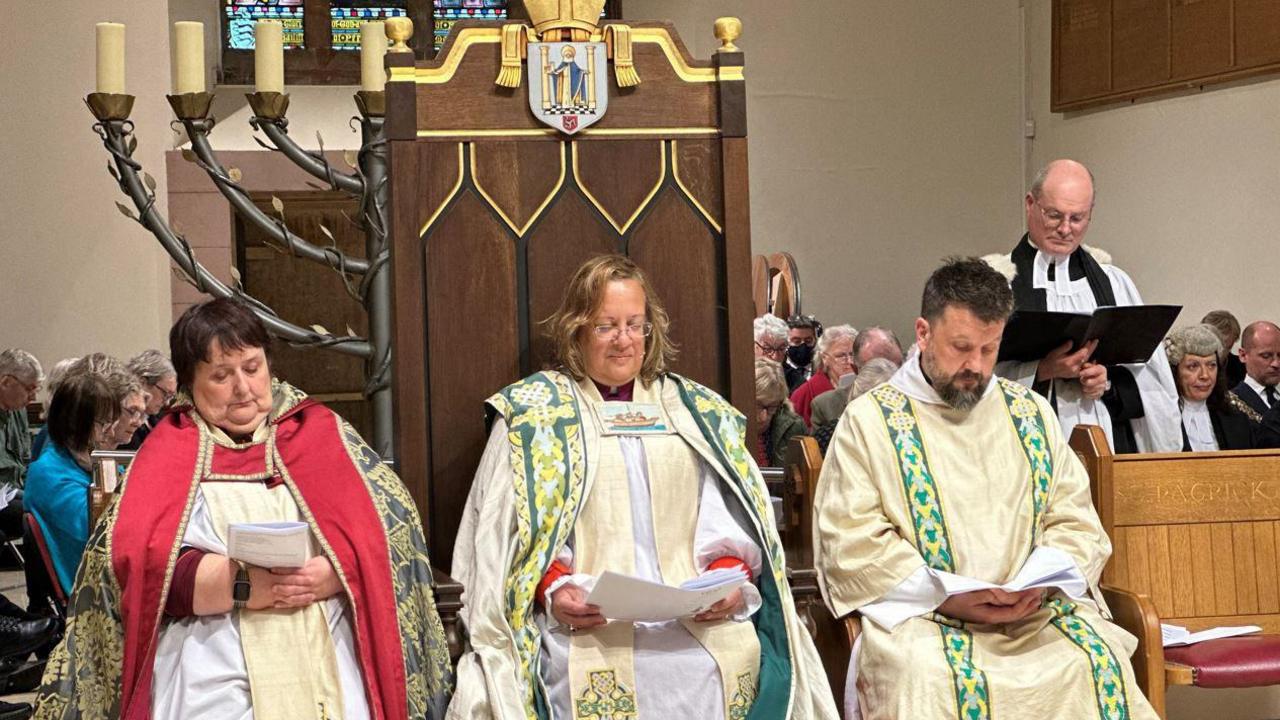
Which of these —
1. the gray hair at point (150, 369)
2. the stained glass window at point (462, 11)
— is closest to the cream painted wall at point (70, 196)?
the stained glass window at point (462, 11)

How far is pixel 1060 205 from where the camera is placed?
459cm

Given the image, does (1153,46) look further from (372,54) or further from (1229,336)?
(372,54)

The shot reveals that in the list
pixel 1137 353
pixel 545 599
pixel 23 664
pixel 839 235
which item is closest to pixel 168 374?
pixel 23 664

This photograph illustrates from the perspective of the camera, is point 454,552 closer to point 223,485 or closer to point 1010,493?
point 223,485

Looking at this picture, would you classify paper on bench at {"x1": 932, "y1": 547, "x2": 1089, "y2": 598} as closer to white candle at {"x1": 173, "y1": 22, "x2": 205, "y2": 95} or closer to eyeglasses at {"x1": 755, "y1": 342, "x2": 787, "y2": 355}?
white candle at {"x1": 173, "y1": 22, "x2": 205, "y2": 95}

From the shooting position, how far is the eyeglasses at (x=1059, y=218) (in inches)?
181

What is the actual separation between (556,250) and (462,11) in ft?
23.6

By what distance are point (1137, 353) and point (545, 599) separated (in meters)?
1.87

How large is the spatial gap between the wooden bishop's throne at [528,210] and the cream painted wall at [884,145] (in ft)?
22.5

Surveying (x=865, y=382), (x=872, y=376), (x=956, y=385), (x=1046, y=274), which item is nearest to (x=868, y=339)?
(x=872, y=376)

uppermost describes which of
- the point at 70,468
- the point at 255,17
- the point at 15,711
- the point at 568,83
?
the point at 255,17

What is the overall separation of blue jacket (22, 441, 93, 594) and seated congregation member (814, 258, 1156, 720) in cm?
252

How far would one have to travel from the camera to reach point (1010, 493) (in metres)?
4.01

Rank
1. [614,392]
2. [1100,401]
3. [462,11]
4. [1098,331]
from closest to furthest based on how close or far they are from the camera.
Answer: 1. [614,392]
2. [1098,331]
3. [1100,401]
4. [462,11]
